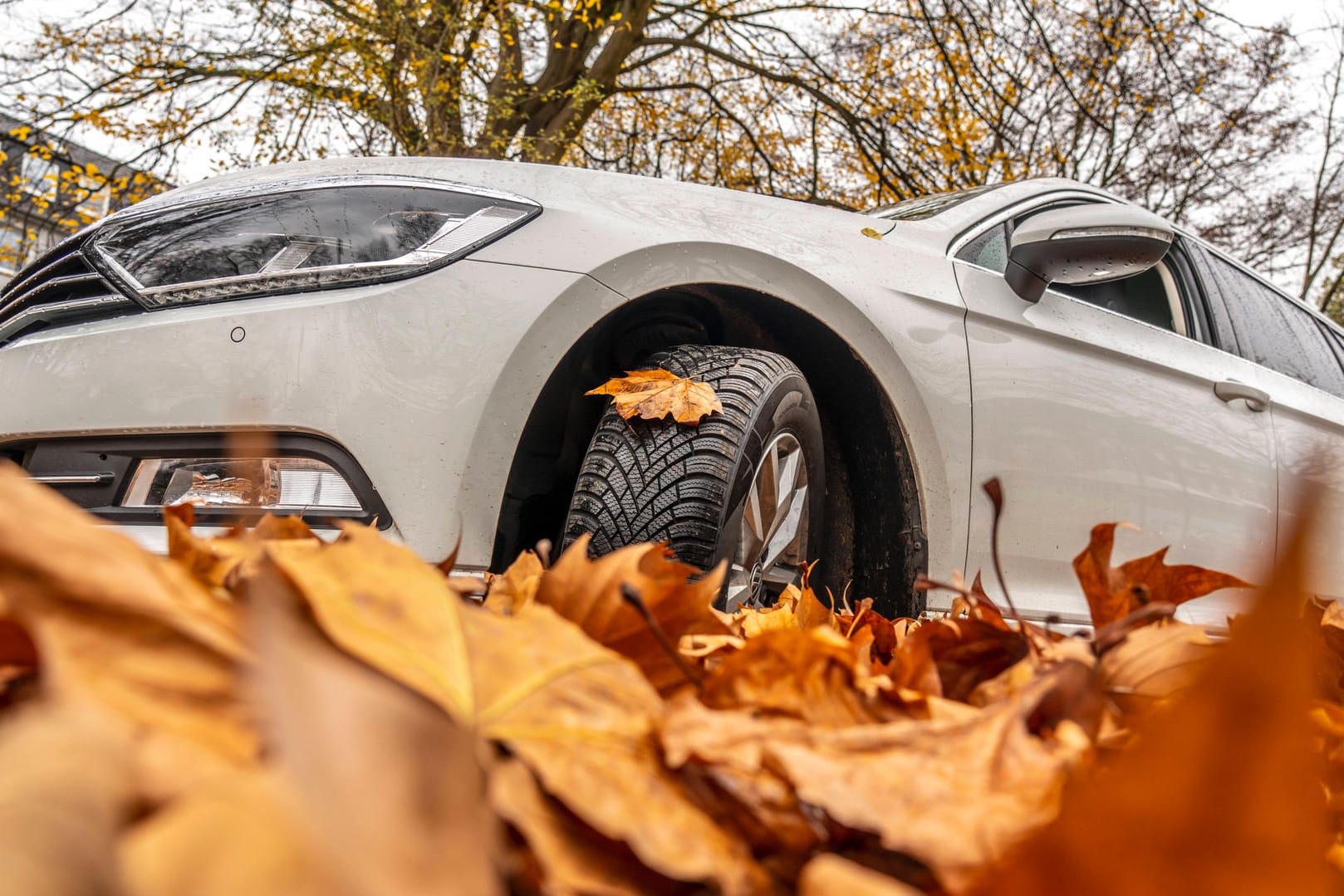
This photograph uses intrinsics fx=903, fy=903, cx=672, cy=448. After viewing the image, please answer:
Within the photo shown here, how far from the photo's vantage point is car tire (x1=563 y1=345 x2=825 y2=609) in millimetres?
1741

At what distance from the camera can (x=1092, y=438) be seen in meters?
2.49

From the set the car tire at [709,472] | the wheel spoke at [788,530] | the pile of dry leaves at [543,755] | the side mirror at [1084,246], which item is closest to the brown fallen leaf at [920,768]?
the pile of dry leaves at [543,755]

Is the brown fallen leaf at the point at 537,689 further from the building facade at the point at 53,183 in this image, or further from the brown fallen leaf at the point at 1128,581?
the building facade at the point at 53,183

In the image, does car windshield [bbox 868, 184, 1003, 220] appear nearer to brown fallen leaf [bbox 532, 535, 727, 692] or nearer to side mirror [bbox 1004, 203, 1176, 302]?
side mirror [bbox 1004, 203, 1176, 302]

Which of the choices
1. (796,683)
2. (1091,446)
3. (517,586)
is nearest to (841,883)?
(796,683)

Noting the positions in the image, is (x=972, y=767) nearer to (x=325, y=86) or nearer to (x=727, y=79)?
(x=325, y=86)

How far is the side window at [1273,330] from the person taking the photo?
11.4 feet

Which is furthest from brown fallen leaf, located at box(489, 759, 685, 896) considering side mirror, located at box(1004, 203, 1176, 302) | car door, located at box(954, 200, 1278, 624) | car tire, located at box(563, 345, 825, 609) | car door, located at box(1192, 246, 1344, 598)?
car door, located at box(1192, 246, 1344, 598)

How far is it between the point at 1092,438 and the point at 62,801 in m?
2.63

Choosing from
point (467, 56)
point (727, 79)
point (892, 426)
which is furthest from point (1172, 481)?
point (727, 79)

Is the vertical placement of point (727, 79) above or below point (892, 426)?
above

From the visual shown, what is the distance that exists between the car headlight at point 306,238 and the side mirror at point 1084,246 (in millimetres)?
1418

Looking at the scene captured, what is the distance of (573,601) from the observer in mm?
509

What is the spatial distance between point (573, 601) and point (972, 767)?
0.23 meters
